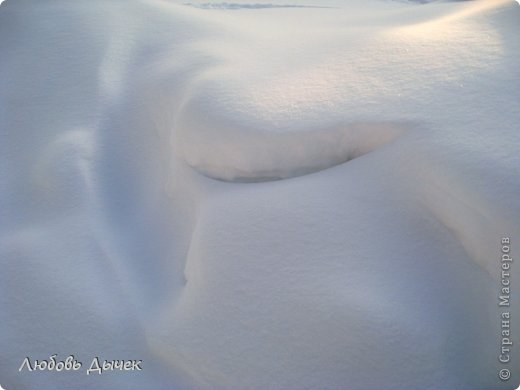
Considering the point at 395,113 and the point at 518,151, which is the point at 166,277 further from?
the point at 518,151

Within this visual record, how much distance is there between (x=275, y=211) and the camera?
5.32ft

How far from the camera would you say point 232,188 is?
67.2 inches

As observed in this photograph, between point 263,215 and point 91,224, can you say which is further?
point 91,224

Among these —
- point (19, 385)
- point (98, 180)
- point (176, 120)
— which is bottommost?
point (19, 385)

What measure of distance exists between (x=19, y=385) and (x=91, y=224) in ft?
1.34

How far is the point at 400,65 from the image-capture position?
1767 mm

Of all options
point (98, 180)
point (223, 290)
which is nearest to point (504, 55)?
point (223, 290)

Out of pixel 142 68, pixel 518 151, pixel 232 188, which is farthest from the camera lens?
pixel 142 68

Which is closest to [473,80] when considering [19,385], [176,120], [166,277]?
[176,120]

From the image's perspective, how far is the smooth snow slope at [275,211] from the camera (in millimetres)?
1537

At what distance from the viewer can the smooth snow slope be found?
1.54 m

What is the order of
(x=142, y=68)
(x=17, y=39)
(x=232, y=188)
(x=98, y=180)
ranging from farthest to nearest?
(x=17, y=39)
(x=142, y=68)
(x=98, y=180)
(x=232, y=188)

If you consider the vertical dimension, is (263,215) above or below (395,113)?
below

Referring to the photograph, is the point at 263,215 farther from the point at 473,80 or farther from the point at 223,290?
the point at 473,80
